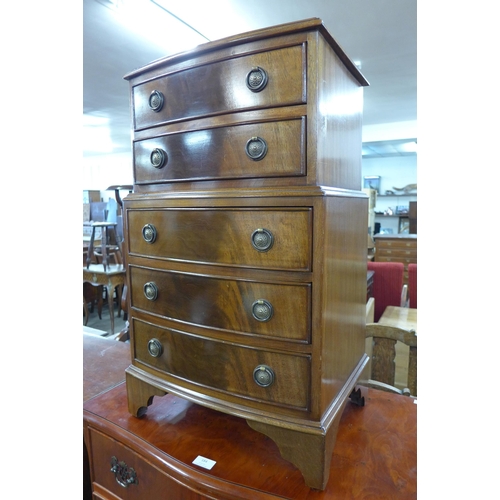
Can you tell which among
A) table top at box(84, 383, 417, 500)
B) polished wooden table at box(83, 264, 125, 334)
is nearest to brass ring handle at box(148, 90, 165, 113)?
table top at box(84, 383, 417, 500)

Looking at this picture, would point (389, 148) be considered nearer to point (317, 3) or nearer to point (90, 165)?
point (317, 3)

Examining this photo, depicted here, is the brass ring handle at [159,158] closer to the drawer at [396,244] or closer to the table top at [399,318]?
the table top at [399,318]

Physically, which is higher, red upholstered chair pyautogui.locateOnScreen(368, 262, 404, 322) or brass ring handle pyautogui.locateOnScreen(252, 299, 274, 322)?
brass ring handle pyautogui.locateOnScreen(252, 299, 274, 322)

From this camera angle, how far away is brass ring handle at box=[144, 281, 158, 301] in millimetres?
966

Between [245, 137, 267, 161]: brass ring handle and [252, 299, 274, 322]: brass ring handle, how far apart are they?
1.02 feet

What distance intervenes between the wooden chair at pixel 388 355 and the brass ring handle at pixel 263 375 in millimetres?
644

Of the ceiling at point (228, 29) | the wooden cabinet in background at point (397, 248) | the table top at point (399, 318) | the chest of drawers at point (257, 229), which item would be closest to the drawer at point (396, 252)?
the wooden cabinet in background at point (397, 248)

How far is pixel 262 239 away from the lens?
0.78 metres

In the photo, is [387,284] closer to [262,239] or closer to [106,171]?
[262,239]

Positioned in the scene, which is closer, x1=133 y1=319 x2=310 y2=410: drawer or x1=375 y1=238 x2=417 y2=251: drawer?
x1=133 y1=319 x2=310 y2=410: drawer

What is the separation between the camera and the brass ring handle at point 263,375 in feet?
2.62

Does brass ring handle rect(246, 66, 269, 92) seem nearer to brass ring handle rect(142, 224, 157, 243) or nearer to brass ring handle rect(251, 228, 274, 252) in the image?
brass ring handle rect(251, 228, 274, 252)
